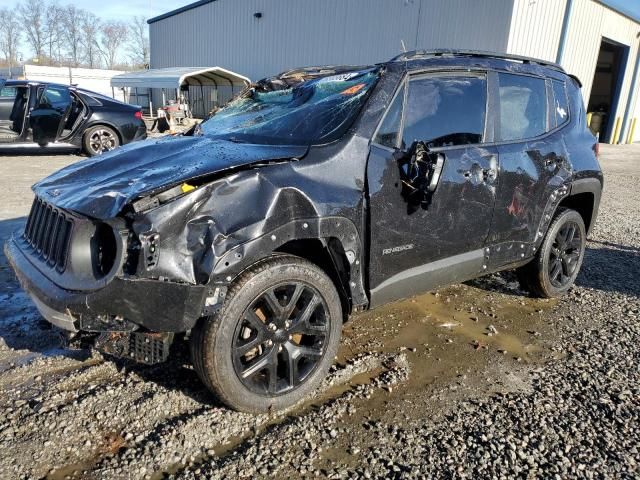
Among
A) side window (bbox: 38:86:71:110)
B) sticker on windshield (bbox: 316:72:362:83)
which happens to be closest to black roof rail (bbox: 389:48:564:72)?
sticker on windshield (bbox: 316:72:362:83)

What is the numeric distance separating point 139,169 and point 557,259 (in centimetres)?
354

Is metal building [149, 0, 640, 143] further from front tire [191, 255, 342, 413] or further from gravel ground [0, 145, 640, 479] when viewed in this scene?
front tire [191, 255, 342, 413]

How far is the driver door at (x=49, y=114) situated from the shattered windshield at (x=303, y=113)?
7567 millimetres

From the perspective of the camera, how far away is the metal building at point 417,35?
14.8 metres

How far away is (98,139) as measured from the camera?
10.6m

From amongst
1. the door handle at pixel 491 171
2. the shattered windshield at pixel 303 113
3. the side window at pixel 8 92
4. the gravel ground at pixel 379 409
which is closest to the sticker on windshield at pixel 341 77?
the shattered windshield at pixel 303 113

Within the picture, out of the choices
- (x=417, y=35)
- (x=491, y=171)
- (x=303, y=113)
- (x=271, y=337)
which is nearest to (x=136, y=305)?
(x=271, y=337)

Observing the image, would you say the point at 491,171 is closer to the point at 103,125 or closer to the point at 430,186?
the point at 430,186

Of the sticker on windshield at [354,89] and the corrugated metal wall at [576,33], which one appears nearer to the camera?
the sticker on windshield at [354,89]

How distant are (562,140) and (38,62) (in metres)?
81.7

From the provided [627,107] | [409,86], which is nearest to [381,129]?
[409,86]

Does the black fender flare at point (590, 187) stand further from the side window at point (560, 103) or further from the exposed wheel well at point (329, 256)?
the exposed wheel well at point (329, 256)

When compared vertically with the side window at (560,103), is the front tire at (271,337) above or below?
below

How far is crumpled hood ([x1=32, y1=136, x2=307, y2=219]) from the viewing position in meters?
2.42
